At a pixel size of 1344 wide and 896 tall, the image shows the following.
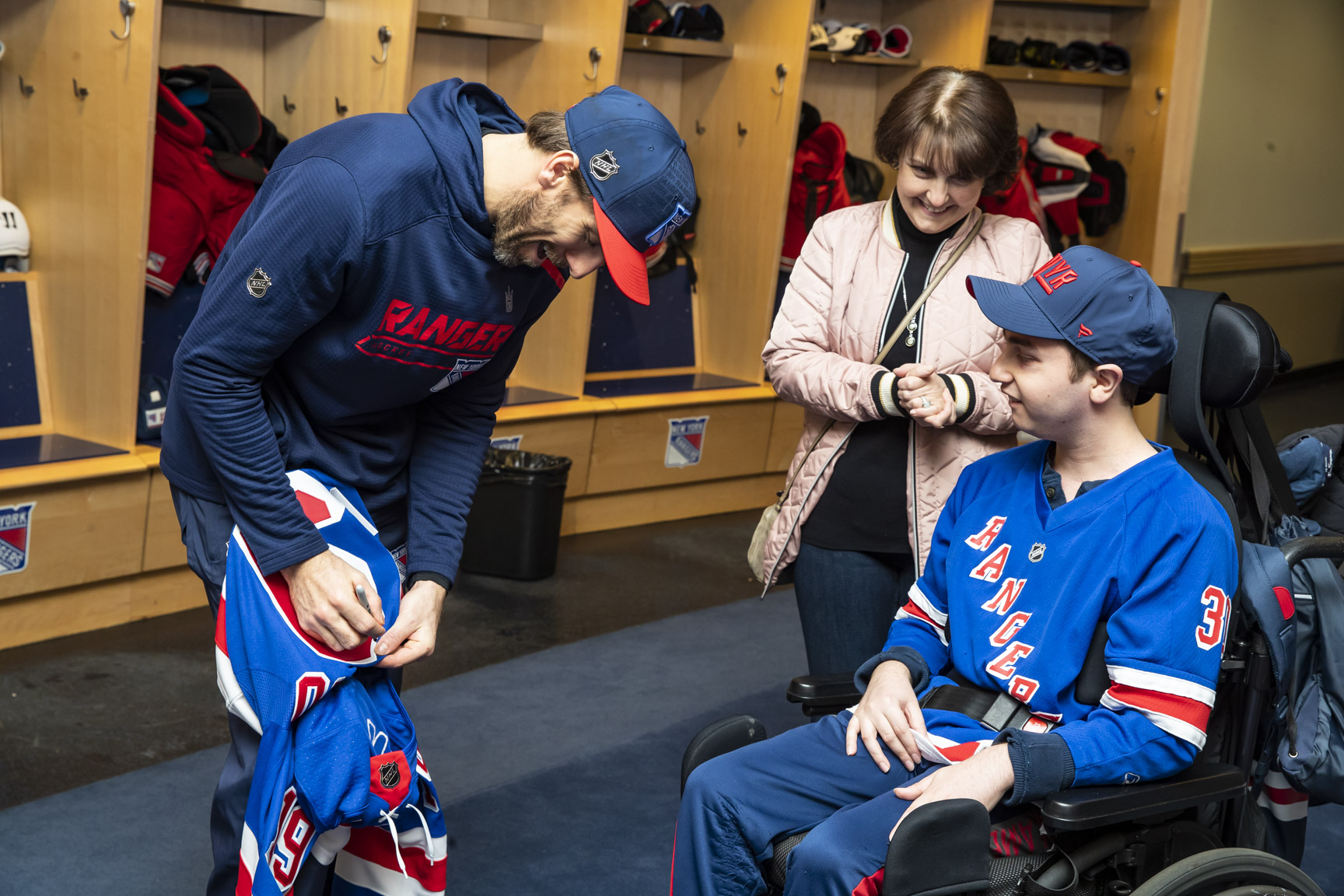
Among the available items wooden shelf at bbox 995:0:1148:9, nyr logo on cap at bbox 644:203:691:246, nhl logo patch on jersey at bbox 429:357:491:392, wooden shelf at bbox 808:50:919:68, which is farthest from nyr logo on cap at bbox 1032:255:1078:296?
wooden shelf at bbox 995:0:1148:9

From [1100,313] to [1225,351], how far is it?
22cm

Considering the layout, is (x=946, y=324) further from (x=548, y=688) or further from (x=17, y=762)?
(x=17, y=762)

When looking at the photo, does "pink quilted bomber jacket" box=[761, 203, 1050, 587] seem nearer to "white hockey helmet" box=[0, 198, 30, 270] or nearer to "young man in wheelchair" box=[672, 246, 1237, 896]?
"young man in wheelchair" box=[672, 246, 1237, 896]

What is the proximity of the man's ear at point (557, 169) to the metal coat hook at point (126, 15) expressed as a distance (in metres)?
2.16

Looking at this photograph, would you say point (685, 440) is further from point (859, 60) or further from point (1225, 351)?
point (1225, 351)

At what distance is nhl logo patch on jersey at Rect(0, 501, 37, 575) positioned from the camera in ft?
9.96

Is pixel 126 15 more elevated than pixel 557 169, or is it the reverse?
pixel 126 15

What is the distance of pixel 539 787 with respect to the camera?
2551 millimetres

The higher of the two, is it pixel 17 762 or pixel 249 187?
pixel 249 187

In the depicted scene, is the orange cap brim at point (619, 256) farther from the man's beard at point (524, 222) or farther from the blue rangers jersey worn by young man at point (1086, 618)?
the blue rangers jersey worn by young man at point (1086, 618)

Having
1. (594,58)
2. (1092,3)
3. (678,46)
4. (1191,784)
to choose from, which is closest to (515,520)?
(594,58)

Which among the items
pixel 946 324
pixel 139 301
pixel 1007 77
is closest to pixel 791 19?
pixel 1007 77

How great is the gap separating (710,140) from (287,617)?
12.5ft

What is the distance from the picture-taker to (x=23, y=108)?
3.37 m
